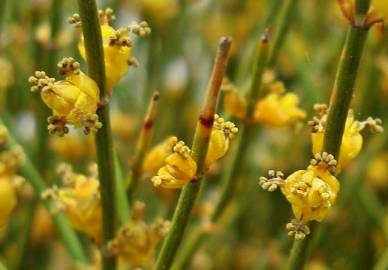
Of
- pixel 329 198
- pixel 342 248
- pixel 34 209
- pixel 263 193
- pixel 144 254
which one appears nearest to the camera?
pixel 329 198

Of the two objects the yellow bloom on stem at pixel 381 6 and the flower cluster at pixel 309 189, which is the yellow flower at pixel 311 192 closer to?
the flower cluster at pixel 309 189

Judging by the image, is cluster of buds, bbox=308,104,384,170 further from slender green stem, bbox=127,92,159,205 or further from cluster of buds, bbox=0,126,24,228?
cluster of buds, bbox=0,126,24,228

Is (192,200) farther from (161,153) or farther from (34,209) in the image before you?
(34,209)

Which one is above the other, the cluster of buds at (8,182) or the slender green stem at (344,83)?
the slender green stem at (344,83)

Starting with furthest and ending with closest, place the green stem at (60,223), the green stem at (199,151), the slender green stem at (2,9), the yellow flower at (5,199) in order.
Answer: the slender green stem at (2,9), the green stem at (60,223), the yellow flower at (5,199), the green stem at (199,151)

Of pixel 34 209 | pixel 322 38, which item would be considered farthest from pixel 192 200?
pixel 322 38

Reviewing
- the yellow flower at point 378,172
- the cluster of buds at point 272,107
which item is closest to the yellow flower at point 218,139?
the cluster of buds at point 272,107

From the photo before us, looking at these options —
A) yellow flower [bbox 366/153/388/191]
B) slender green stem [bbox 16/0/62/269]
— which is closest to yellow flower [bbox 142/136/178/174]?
slender green stem [bbox 16/0/62/269]
